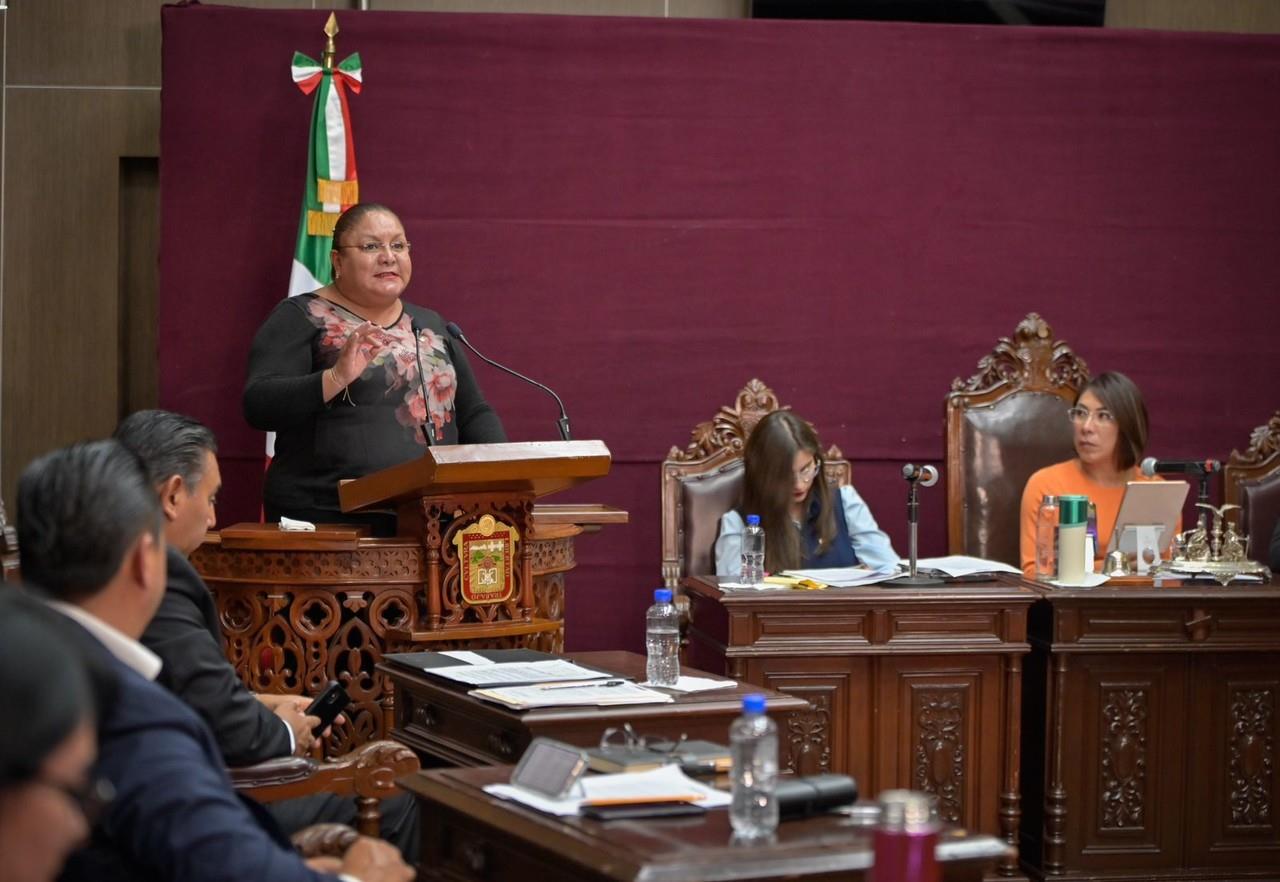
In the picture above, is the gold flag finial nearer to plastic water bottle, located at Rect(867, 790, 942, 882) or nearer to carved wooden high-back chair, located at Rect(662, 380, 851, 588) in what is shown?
carved wooden high-back chair, located at Rect(662, 380, 851, 588)

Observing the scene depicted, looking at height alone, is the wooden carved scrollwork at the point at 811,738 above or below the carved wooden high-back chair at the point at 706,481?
below

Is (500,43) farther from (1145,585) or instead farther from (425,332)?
(1145,585)

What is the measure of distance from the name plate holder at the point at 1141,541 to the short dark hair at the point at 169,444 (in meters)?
2.90

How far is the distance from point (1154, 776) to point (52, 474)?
3405mm

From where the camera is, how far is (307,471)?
464cm

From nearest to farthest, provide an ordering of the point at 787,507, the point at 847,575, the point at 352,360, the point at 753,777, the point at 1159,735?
the point at 753,777 < the point at 352,360 < the point at 1159,735 < the point at 847,575 < the point at 787,507

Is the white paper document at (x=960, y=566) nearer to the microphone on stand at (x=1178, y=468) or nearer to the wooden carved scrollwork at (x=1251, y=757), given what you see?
the microphone on stand at (x=1178, y=468)

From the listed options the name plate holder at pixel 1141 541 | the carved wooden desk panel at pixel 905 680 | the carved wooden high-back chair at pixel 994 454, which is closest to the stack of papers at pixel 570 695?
the carved wooden desk panel at pixel 905 680

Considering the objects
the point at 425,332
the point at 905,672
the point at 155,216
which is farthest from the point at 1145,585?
the point at 155,216

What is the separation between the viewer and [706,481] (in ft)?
17.8

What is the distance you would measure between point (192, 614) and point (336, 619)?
1.14 m

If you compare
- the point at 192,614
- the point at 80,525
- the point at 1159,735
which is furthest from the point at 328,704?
the point at 1159,735

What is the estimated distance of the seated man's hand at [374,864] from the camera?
231 centimetres

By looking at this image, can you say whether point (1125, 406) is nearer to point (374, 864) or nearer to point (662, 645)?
point (662, 645)
